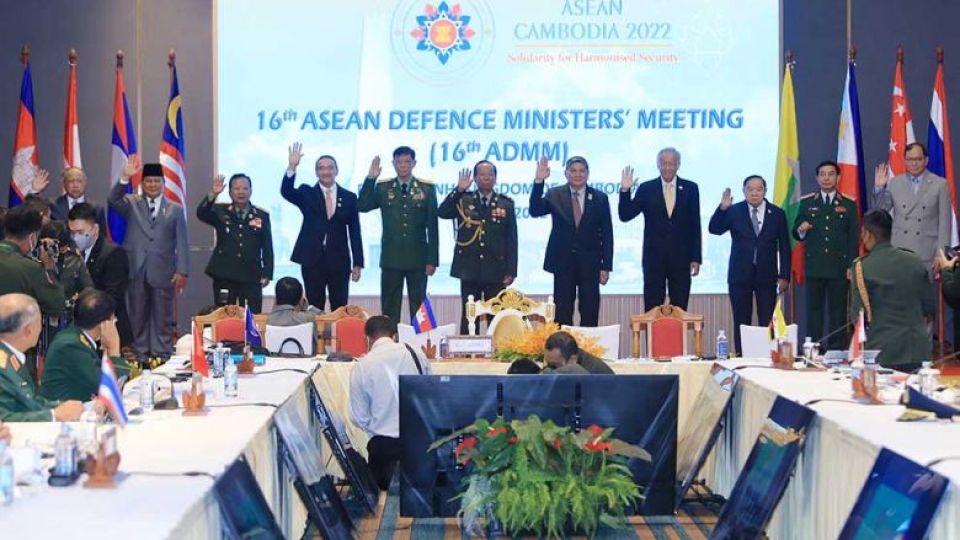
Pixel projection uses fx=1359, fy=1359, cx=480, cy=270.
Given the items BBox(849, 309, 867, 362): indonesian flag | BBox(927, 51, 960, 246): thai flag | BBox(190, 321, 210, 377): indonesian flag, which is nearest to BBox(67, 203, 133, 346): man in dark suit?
BBox(190, 321, 210, 377): indonesian flag

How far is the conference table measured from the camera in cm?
306

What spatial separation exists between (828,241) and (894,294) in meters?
3.65

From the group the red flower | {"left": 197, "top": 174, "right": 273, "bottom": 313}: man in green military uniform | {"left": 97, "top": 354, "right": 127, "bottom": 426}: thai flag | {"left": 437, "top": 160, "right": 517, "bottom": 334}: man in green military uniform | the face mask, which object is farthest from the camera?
{"left": 197, "top": 174, "right": 273, "bottom": 313}: man in green military uniform

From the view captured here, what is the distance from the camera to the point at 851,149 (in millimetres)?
10781

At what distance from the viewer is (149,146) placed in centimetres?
1149

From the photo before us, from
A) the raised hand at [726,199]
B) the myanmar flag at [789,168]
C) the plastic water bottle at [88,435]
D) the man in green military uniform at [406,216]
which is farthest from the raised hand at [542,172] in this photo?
the plastic water bottle at [88,435]

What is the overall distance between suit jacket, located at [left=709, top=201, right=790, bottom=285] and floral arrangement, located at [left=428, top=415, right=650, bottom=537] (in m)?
4.78

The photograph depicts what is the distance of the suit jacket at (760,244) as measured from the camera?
1004 cm

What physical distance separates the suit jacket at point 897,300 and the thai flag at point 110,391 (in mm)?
3797

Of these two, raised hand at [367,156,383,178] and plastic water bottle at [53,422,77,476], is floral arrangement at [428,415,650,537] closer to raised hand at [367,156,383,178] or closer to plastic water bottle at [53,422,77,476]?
plastic water bottle at [53,422,77,476]

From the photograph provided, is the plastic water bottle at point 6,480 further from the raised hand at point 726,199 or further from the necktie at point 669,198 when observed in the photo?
the raised hand at point 726,199

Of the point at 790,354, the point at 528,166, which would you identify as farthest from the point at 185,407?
the point at 528,166

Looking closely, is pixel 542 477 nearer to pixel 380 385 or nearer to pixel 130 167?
pixel 380 385

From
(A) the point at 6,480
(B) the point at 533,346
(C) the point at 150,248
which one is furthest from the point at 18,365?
(C) the point at 150,248
